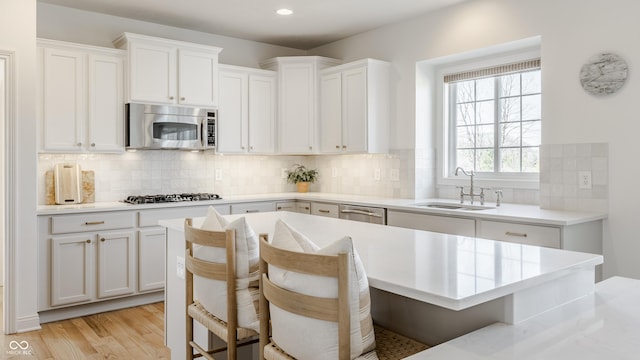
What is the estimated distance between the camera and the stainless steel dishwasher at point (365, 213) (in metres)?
4.23

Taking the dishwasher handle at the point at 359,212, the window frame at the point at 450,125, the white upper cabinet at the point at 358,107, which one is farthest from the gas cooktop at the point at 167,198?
the window frame at the point at 450,125

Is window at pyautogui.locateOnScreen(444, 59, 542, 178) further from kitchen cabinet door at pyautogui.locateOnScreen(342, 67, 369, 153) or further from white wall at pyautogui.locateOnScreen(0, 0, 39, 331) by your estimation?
white wall at pyautogui.locateOnScreen(0, 0, 39, 331)

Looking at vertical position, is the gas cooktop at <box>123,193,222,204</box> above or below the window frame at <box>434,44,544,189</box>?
below

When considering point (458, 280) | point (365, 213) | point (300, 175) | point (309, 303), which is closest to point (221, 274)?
point (309, 303)

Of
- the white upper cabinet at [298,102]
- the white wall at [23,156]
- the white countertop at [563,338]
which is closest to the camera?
the white countertop at [563,338]

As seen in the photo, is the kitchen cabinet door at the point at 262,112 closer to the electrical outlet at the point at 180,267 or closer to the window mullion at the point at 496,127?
the window mullion at the point at 496,127

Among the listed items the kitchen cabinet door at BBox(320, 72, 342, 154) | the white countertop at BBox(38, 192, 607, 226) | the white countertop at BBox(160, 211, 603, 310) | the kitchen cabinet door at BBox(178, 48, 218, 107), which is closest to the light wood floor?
the white countertop at BBox(38, 192, 607, 226)

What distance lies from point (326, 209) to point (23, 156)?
2.57 m

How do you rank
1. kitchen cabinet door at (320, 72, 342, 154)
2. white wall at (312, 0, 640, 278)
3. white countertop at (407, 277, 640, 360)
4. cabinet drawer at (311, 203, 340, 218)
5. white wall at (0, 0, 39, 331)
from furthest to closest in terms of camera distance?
kitchen cabinet door at (320, 72, 342, 154) < cabinet drawer at (311, 203, 340, 218) < white wall at (0, 0, 39, 331) < white wall at (312, 0, 640, 278) < white countertop at (407, 277, 640, 360)

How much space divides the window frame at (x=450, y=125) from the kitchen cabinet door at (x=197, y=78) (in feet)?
7.13

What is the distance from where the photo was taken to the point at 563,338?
1354mm

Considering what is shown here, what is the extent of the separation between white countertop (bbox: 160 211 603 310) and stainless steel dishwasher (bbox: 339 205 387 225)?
1.77 metres

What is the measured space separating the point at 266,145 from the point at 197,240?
329cm

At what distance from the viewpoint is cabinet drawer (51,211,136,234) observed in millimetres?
3744
